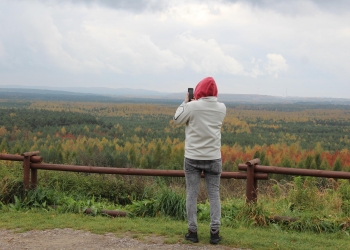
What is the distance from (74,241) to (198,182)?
5.81 feet

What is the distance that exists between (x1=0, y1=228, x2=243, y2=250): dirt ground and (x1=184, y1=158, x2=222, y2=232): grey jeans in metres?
0.35

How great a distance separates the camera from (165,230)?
5902 mm

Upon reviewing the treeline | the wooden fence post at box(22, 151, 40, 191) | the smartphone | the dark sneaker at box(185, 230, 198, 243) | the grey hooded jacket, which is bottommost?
the treeline

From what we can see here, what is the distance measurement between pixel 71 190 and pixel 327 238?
17.4 ft

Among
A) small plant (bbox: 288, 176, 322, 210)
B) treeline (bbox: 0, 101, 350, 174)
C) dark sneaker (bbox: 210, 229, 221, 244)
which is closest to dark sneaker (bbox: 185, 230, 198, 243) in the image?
dark sneaker (bbox: 210, 229, 221, 244)

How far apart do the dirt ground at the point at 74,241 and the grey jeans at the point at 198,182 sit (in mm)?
348

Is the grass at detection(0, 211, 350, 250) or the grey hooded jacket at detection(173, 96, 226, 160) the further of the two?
the grass at detection(0, 211, 350, 250)


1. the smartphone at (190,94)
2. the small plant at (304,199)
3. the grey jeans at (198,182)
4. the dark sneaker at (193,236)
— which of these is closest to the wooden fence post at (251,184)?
the small plant at (304,199)

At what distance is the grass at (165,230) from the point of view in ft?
17.9

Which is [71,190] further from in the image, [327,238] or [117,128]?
[117,128]

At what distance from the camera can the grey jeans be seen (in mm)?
5160

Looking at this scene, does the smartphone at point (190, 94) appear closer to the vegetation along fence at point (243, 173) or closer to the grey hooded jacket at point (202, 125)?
the grey hooded jacket at point (202, 125)

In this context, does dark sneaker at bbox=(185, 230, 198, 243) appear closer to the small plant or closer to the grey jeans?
the grey jeans

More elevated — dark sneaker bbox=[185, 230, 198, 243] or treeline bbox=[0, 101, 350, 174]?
dark sneaker bbox=[185, 230, 198, 243]
